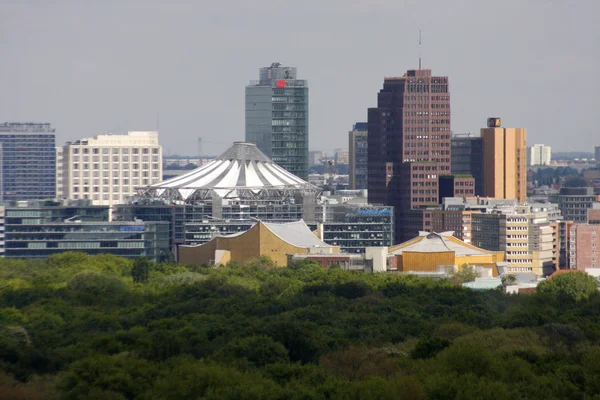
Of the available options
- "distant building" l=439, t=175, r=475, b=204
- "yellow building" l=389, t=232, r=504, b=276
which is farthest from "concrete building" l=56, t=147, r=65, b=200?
"yellow building" l=389, t=232, r=504, b=276

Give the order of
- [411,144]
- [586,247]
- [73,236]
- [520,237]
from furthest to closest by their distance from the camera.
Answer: [411,144] < [586,247] < [520,237] < [73,236]

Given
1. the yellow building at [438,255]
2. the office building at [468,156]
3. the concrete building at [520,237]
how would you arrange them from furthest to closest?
1. the office building at [468,156]
2. the concrete building at [520,237]
3. the yellow building at [438,255]

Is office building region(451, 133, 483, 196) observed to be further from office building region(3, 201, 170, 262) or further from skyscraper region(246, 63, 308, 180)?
office building region(3, 201, 170, 262)

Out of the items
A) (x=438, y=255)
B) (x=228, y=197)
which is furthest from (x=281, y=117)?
(x=438, y=255)

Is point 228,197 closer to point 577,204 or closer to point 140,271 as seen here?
point 140,271

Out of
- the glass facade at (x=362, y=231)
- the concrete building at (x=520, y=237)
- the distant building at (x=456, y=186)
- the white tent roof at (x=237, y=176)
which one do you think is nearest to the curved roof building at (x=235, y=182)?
the white tent roof at (x=237, y=176)

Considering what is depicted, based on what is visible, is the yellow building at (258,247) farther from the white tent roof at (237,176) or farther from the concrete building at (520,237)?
the white tent roof at (237,176)
